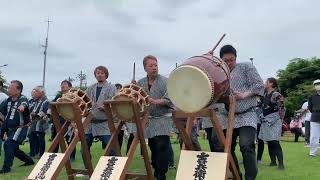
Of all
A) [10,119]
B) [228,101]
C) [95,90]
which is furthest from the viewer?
[10,119]

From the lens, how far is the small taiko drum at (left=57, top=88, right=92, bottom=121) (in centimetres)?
567

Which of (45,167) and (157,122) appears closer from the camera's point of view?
(45,167)

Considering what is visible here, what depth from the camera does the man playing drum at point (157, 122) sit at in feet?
20.2

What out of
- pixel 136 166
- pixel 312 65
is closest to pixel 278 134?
pixel 136 166

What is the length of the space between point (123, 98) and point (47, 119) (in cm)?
529

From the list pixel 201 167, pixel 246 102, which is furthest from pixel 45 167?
pixel 246 102

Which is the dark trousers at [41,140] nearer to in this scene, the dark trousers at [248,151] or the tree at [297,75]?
the dark trousers at [248,151]

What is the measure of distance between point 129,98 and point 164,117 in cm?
118

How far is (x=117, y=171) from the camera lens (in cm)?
502

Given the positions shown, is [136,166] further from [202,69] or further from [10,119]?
[202,69]

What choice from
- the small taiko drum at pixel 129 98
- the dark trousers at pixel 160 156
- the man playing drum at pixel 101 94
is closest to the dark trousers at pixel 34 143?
the man playing drum at pixel 101 94

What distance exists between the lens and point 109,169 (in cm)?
507

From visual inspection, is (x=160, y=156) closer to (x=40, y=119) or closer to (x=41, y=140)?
(x=40, y=119)

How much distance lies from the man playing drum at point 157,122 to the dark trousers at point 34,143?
5017mm
